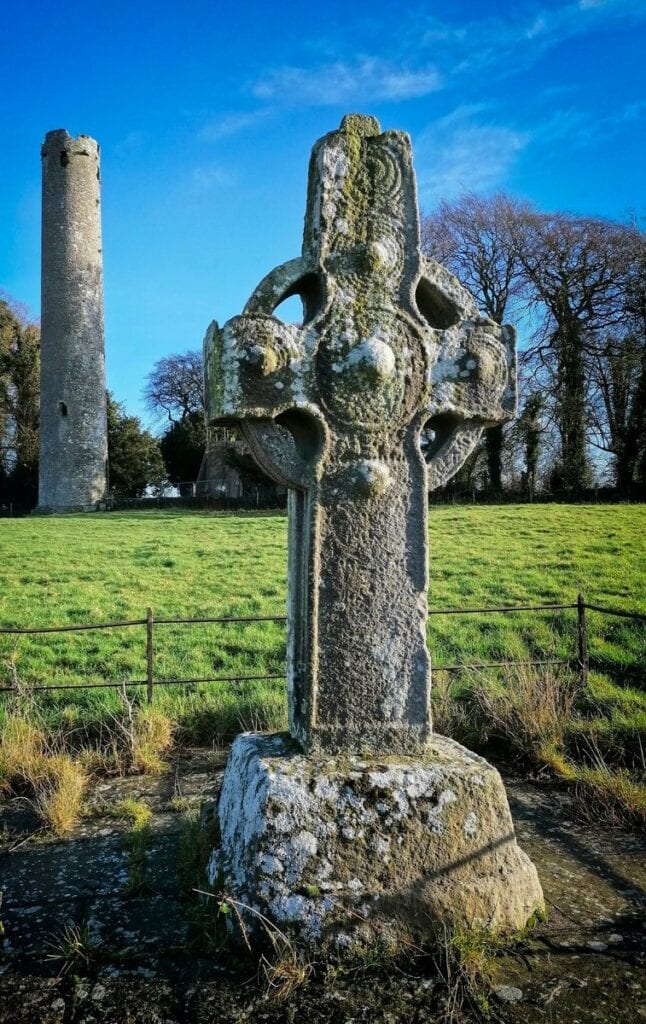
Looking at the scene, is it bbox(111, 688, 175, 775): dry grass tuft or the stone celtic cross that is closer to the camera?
the stone celtic cross

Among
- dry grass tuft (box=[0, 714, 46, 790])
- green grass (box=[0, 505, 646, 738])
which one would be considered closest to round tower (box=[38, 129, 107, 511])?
green grass (box=[0, 505, 646, 738])

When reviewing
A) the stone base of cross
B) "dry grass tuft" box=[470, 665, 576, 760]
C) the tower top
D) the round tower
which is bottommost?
"dry grass tuft" box=[470, 665, 576, 760]

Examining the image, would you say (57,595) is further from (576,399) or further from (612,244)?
(612,244)

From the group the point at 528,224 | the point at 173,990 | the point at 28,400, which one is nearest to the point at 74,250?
the point at 28,400

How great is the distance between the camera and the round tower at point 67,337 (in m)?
31.7

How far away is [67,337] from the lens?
31.8 meters

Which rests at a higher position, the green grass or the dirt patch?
the green grass

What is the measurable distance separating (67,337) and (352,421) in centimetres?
3159

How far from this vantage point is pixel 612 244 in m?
25.6

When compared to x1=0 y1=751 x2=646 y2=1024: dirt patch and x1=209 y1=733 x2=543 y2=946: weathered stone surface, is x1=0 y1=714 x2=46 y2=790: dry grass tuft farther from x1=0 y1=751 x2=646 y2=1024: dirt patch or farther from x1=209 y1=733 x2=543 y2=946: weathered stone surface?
x1=209 y1=733 x2=543 y2=946: weathered stone surface

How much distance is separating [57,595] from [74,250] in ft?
84.2

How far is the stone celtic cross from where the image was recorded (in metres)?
3.11

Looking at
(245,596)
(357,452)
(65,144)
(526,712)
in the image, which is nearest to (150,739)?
(526,712)

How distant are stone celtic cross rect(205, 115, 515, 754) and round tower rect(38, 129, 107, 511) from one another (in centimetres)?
3023
